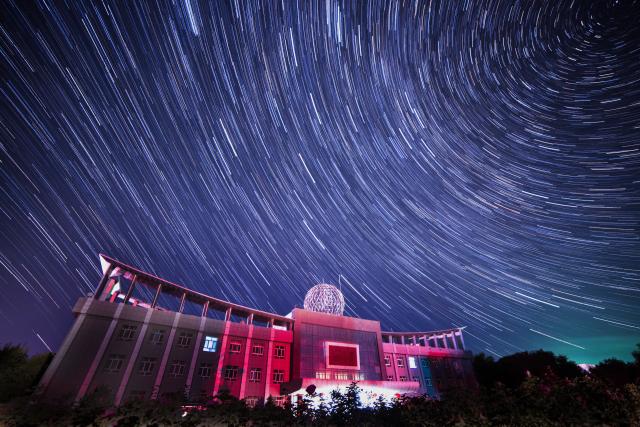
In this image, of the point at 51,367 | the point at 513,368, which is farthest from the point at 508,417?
the point at 513,368

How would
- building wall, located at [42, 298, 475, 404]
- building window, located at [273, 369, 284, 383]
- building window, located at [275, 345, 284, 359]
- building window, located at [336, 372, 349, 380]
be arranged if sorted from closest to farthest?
building wall, located at [42, 298, 475, 404] < building window, located at [336, 372, 349, 380] < building window, located at [273, 369, 284, 383] < building window, located at [275, 345, 284, 359]

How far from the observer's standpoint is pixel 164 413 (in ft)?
20.2

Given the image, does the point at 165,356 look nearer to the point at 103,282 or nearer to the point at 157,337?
the point at 157,337

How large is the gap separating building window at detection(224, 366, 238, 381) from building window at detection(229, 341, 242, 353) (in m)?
1.71

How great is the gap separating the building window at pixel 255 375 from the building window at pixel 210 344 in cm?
492

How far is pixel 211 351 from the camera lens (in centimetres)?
3103

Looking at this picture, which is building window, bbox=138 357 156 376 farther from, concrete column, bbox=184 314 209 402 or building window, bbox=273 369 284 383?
building window, bbox=273 369 284 383

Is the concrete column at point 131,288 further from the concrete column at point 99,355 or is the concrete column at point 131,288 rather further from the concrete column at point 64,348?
the concrete column at point 64,348

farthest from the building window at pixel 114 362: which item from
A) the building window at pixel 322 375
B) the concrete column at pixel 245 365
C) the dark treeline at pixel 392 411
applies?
the dark treeline at pixel 392 411

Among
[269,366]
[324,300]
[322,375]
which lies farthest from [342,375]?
[324,300]

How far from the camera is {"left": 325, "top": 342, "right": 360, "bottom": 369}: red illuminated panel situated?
3294 centimetres

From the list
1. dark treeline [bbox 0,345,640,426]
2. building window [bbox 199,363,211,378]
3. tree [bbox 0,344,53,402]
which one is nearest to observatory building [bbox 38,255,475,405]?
building window [bbox 199,363,211,378]

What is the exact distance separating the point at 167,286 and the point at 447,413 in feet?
105

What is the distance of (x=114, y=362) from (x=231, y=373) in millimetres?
11048
